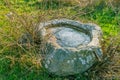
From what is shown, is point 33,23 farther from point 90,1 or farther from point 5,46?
point 90,1

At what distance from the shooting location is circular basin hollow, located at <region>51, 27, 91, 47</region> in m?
5.97

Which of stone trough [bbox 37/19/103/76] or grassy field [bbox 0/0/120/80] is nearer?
stone trough [bbox 37/19/103/76]

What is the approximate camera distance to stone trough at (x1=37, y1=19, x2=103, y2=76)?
18.4 feet

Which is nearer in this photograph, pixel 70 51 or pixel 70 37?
pixel 70 51

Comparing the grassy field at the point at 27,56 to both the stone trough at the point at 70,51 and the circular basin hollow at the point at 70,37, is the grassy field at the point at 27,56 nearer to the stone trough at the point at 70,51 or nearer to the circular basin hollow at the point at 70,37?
the stone trough at the point at 70,51

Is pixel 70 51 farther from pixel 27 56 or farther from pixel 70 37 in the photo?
pixel 27 56

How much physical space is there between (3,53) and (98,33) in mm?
1725

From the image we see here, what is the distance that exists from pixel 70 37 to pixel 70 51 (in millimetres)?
576

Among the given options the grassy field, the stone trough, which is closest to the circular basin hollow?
the stone trough

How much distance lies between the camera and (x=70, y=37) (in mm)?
6117

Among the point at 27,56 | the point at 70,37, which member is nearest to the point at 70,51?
the point at 70,37

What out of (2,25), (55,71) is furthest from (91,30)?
(2,25)

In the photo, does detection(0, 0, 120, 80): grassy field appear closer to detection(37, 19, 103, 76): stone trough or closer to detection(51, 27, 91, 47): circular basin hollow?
detection(37, 19, 103, 76): stone trough

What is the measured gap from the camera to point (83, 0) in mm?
9031
